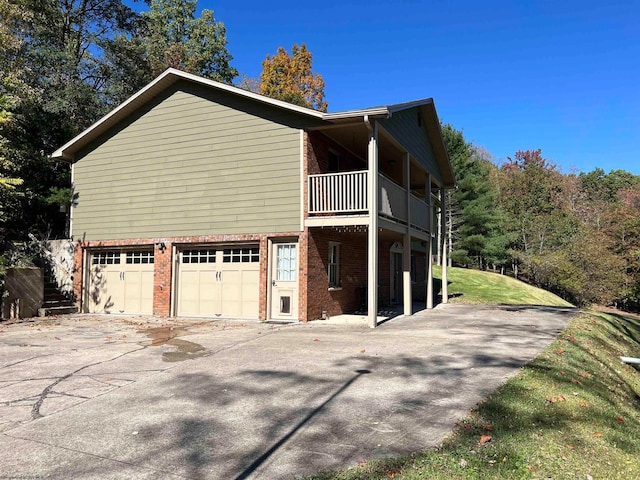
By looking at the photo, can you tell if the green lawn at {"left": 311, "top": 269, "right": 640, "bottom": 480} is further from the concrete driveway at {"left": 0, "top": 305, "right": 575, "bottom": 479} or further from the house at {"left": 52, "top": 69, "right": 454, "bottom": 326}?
the house at {"left": 52, "top": 69, "right": 454, "bottom": 326}

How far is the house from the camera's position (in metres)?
→ 12.3

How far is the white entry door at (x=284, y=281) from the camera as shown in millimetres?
12477

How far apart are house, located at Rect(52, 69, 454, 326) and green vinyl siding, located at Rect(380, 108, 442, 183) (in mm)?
87

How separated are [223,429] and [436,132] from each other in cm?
1596

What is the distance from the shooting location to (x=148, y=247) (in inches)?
580

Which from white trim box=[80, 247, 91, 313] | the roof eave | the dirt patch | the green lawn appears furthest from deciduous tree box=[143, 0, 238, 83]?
the green lawn

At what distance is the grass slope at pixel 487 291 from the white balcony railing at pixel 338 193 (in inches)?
425

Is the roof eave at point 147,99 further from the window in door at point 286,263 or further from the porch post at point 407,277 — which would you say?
the porch post at point 407,277

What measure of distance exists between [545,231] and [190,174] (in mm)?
37463

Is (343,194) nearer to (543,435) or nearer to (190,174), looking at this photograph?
(190,174)

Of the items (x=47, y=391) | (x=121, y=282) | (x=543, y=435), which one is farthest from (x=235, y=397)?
(x=121, y=282)

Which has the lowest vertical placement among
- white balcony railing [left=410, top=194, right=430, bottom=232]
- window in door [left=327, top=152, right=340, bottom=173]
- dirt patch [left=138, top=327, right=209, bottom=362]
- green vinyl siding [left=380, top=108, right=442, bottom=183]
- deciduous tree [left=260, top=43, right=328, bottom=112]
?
dirt patch [left=138, top=327, right=209, bottom=362]

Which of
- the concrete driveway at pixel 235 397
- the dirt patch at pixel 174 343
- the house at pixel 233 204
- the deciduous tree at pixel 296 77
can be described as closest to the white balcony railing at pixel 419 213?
the house at pixel 233 204

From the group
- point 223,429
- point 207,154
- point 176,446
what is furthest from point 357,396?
point 207,154
